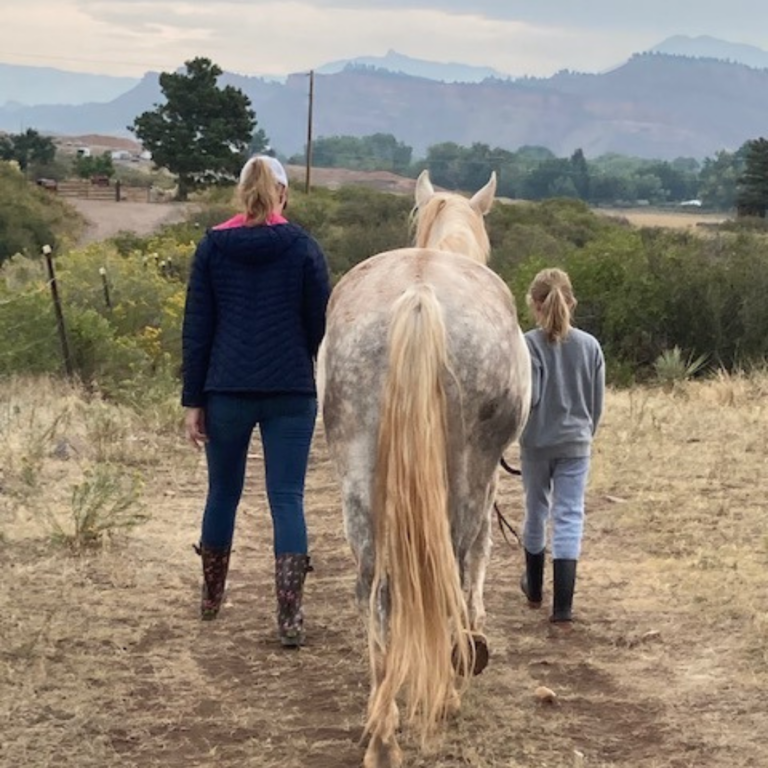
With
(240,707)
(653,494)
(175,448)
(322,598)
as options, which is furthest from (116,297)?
(240,707)

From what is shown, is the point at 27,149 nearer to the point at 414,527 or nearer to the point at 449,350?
the point at 449,350

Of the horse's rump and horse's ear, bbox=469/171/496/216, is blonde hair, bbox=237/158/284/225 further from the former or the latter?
horse's ear, bbox=469/171/496/216

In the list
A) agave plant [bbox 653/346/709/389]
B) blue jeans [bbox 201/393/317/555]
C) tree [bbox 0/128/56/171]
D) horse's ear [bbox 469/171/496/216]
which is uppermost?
tree [bbox 0/128/56/171]

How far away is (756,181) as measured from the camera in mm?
58094

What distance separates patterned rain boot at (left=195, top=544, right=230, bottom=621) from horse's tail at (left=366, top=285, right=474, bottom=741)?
1501 mm

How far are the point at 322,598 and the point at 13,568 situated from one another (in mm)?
1553

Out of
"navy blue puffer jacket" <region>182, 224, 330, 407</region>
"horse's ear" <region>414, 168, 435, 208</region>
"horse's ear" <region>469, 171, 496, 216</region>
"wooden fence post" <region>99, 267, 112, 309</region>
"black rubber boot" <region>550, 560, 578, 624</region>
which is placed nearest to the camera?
"navy blue puffer jacket" <region>182, 224, 330, 407</region>

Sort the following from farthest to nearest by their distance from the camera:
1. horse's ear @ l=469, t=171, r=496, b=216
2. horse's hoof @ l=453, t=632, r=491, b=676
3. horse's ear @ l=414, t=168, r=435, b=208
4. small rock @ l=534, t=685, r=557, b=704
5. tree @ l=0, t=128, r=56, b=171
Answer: tree @ l=0, t=128, r=56, b=171 < horse's ear @ l=414, t=168, r=435, b=208 < horse's ear @ l=469, t=171, r=496, b=216 < small rock @ l=534, t=685, r=557, b=704 < horse's hoof @ l=453, t=632, r=491, b=676

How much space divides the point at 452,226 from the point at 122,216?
132 feet

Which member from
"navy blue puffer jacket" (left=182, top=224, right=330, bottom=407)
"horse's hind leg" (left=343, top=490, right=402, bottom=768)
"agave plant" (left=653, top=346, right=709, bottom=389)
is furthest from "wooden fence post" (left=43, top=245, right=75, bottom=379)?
"horse's hind leg" (left=343, top=490, right=402, bottom=768)

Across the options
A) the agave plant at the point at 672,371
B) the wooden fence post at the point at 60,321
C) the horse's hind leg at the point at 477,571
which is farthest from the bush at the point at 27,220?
the horse's hind leg at the point at 477,571

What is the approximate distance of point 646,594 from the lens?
5930mm

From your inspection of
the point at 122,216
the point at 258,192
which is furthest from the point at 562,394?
the point at 122,216

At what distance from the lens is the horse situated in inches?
154
